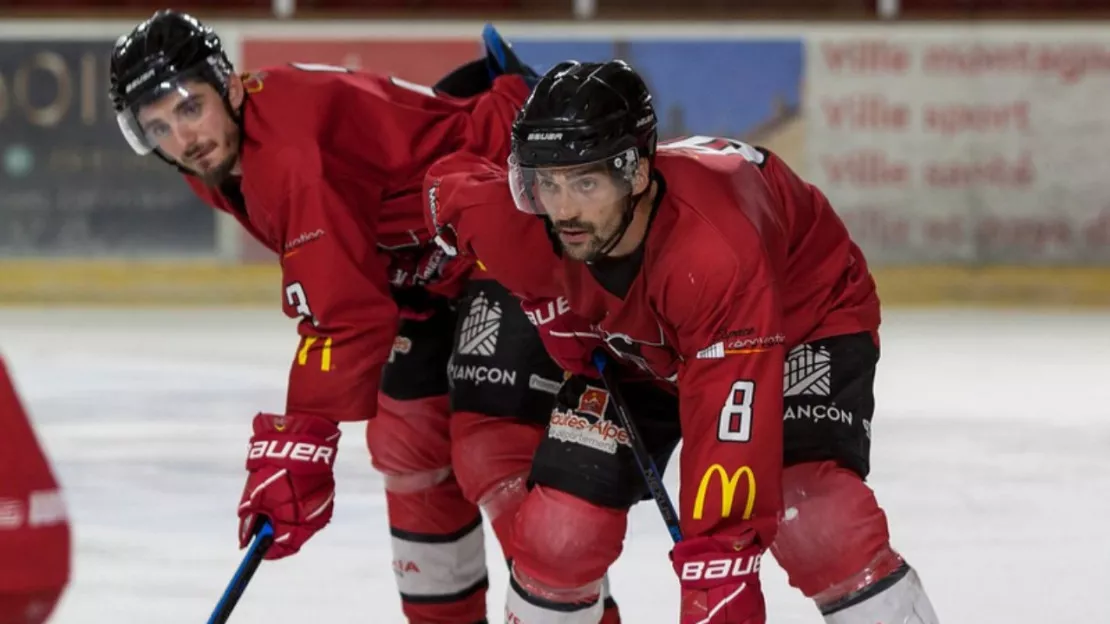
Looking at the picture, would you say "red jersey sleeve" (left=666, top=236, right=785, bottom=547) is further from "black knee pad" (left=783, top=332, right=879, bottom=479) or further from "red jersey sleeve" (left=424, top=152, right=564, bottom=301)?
"red jersey sleeve" (left=424, top=152, right=564, bottom=301)

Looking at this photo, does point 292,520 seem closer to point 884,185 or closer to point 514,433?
point 514,433

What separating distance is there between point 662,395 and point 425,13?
4813 mm

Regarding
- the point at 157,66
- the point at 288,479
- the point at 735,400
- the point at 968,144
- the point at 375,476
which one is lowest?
the point at 968,144

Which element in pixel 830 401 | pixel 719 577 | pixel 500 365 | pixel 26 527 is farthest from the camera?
pixel 500 365

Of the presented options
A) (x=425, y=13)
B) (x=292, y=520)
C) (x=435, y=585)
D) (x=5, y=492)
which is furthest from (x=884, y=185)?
(x=5, y=492)

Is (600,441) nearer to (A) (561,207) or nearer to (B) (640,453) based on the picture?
(B) (640,453)

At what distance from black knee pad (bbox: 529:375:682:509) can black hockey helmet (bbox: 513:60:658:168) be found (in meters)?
0.40

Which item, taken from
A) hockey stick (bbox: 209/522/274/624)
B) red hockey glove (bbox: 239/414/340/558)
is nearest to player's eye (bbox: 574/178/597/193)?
red hockey glove (bbox: 239/414/340/558)

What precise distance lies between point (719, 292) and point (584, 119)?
0.26 meters

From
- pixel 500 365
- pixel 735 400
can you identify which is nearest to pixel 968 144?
pixel 500 365

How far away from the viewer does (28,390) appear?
488 cm

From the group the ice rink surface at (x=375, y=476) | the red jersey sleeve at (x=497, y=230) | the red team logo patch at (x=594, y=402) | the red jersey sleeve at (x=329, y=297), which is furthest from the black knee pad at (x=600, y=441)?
the ice rink surface at (x=375, y=476)

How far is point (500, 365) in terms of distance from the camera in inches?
103

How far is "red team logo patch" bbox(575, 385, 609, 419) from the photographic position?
2359 mm
